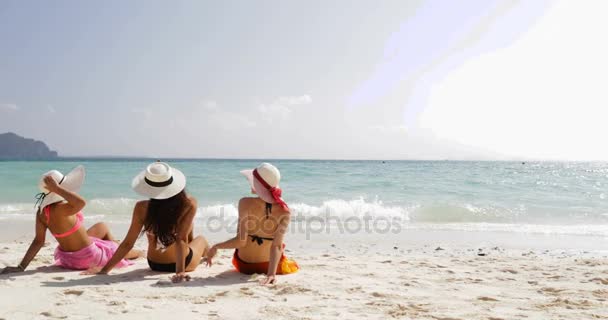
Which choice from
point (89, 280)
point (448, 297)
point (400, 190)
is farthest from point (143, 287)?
point (400, 190)

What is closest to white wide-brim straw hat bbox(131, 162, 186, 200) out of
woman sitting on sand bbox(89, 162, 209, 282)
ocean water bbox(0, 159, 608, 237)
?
woman sitting on sand bbox(89, 162, 209, 282)

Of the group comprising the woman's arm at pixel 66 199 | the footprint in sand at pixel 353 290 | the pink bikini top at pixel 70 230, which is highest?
the woman's arm at pixel 66 199

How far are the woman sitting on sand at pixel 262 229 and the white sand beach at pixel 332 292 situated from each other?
0.62 ft

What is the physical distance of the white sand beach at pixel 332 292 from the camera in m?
3.38

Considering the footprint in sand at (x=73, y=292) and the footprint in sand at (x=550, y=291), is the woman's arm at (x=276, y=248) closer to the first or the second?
the footprint in sand at (x=73, y=292)

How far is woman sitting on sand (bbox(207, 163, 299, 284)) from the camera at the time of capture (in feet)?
14.2

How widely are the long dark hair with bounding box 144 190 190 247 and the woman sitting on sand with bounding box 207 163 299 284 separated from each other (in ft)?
1.55

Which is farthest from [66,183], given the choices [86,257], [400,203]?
[400,203]

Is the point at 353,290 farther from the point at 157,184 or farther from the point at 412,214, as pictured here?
the point at 412,214

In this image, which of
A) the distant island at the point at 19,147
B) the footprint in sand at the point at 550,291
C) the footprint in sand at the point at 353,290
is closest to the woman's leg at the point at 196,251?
the footprint in sand at the point at 353,290

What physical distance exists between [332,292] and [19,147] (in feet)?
533

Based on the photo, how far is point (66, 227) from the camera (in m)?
4.62

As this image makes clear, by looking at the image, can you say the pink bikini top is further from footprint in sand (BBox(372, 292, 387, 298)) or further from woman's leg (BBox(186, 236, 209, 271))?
footprint in sand (BBox(372, 292, 387, 298))

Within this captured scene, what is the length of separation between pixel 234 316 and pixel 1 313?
5.48 ft
